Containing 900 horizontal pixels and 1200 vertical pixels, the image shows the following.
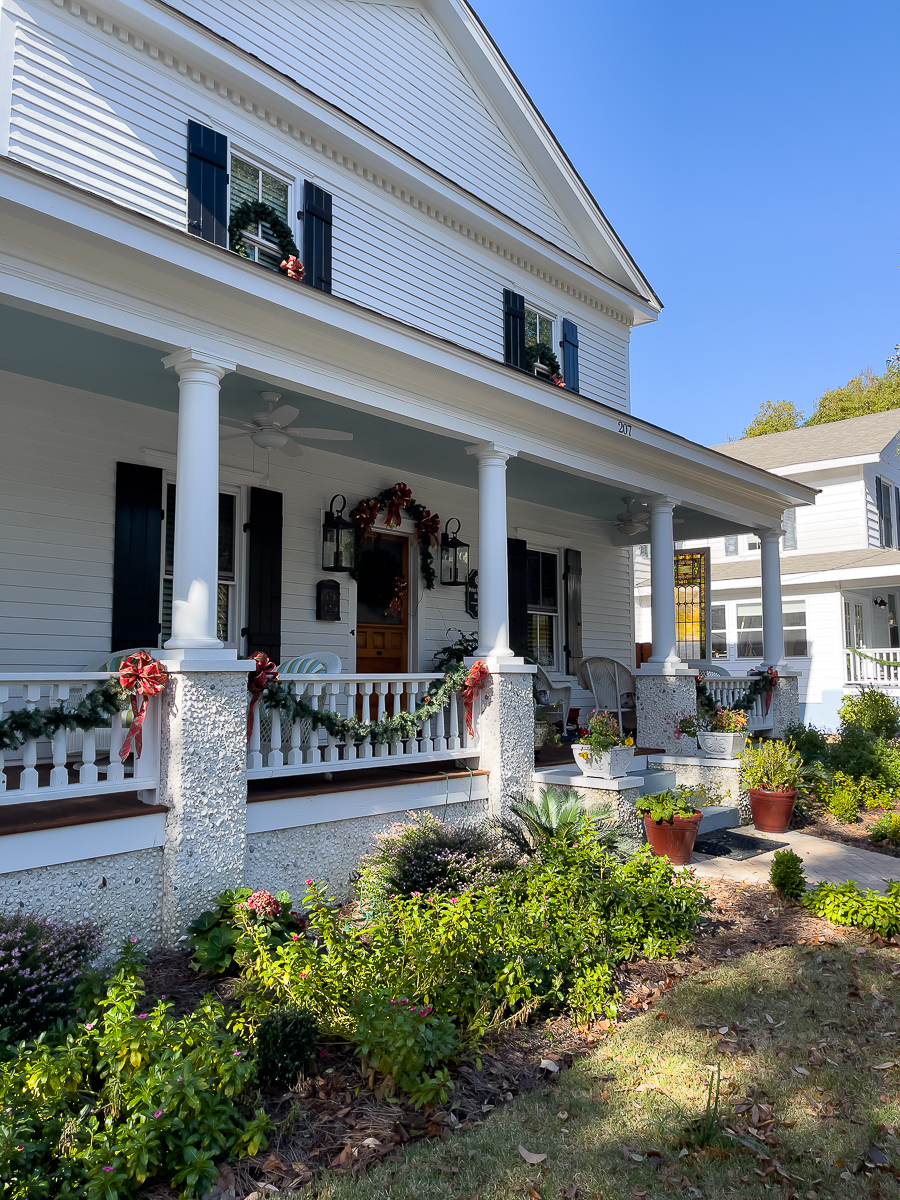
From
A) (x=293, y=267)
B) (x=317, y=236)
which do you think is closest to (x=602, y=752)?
(x=293, y=267)

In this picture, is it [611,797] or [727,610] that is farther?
[727,610]

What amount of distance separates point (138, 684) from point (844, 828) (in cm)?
760

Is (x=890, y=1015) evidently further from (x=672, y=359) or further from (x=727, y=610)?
(x=672, y=359)

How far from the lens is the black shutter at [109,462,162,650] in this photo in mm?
6898

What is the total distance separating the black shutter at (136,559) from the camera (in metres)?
6.90

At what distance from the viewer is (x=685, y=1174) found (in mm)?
2926

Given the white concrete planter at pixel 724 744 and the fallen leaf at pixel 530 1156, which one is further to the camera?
the white concrete planter at pixel 724 744

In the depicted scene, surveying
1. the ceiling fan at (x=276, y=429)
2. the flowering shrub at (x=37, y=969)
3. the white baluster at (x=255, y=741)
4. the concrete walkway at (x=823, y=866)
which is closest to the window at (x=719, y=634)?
the concrete walkway at (x=823, y=866)

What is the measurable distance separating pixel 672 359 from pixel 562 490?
2813cm

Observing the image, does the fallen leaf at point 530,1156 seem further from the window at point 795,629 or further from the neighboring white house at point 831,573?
the window at point 795,629

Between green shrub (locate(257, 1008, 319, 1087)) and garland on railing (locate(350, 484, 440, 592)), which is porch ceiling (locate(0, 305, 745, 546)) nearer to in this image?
garland on railing (locate(350, 484, 440, 592))

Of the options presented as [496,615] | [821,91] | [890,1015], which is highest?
[821,91]

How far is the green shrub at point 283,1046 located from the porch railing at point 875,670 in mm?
16264

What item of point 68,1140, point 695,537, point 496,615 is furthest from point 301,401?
point 695,537
